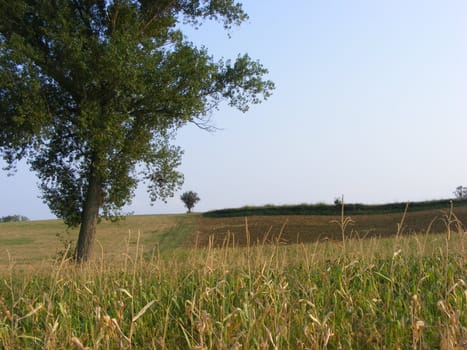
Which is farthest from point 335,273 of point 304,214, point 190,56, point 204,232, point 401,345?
point 304,214

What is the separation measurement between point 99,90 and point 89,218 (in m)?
4.77

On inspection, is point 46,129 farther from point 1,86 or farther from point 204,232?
point 204,232

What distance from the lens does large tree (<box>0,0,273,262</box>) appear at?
16.1m

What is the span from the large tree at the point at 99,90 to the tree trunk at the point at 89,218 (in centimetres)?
4

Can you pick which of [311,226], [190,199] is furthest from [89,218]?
[190,199]

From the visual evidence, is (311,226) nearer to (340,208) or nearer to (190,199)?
(340,208)

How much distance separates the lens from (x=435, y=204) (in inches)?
1898

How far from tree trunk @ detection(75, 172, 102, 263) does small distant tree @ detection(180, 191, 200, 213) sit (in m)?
59.1

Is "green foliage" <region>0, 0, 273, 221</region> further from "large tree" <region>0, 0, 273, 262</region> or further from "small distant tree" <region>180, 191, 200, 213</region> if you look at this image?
"small distant tree" <region>180, 191, 200, 213</region>

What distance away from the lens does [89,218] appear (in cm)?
1836

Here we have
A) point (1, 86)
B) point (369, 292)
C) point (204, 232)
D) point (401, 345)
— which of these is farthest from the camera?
point (204, 232)

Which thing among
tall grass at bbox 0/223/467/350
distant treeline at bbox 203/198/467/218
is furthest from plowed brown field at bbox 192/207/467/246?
tall grass at bbox 0/223/467/350

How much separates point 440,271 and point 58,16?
15020 millimetres

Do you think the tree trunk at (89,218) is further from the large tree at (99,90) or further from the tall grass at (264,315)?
the tall grass at (264,315)
